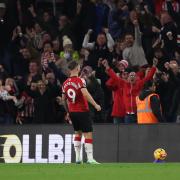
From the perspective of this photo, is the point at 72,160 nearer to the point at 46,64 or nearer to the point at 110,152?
the point at 110,152

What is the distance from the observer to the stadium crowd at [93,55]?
21.3 meters

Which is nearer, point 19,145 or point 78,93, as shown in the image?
point 78,93

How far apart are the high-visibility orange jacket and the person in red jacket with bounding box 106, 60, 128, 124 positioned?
854 mm

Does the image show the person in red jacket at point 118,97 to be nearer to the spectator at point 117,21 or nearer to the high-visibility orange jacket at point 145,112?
the high-visibility orange jacket at point 145,112

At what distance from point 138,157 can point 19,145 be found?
2964mm

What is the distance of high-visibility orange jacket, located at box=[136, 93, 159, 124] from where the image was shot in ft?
65.7

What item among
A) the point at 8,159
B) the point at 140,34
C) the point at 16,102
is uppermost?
the point at 140,34

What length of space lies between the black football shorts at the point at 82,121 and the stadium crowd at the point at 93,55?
393 cm

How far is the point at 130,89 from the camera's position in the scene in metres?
21.0

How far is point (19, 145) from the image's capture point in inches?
832

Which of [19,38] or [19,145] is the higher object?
[19,38]

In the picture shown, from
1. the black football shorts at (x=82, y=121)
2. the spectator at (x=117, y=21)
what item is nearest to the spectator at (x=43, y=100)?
the spectator at (x=117, y=21)

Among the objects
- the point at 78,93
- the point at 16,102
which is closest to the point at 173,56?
the point at 16,102
